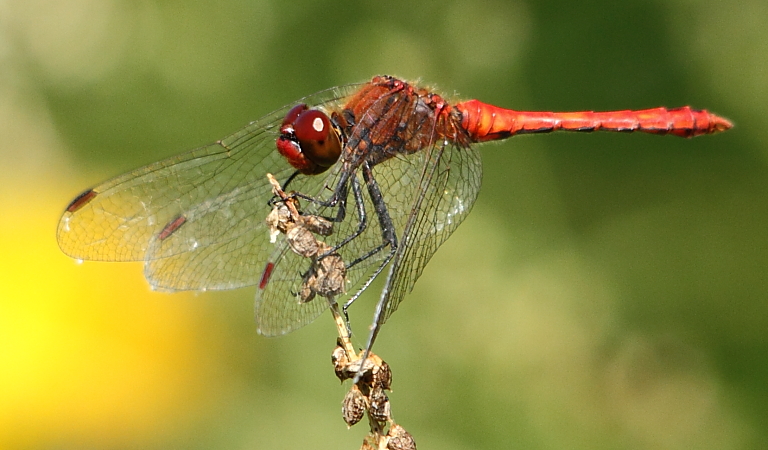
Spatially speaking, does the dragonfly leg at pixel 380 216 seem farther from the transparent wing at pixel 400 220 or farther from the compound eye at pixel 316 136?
the compound eye at pixel 316 136

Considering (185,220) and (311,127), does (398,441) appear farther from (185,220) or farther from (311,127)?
(185,220)

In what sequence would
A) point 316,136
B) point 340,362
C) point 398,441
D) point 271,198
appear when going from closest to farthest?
point 398,441 < point 340,362 < point 316,136 < point 271,198

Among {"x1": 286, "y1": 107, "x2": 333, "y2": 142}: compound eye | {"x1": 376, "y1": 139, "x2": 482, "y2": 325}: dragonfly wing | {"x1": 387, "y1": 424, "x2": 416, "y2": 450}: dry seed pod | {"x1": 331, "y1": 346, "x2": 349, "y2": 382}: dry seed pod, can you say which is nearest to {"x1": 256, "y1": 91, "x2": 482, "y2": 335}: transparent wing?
{"x1": 376, "y1": 139, "x2": 482, "y2": 325}: dragonfly wing

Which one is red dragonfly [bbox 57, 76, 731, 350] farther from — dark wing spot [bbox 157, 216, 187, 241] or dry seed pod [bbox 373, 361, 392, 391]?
dry seed pod [bbox 373, 361, 392, 391]

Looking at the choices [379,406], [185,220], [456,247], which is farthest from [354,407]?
[456,247]

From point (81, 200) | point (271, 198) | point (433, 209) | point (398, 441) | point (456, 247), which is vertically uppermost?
point (456, 247)
